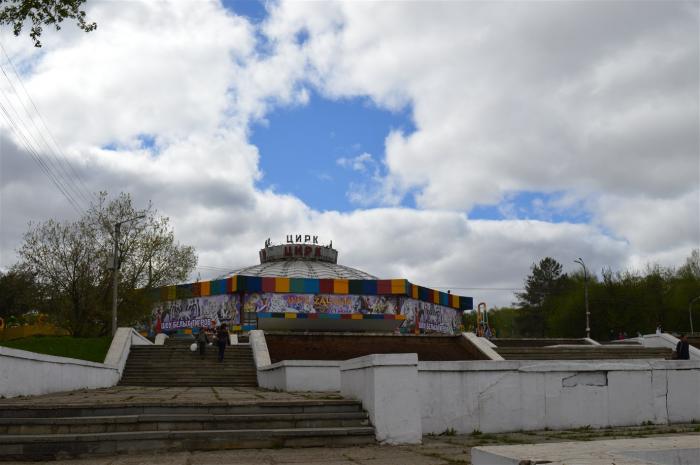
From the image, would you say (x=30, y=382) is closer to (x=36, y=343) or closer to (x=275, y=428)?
(x=275, y=428)

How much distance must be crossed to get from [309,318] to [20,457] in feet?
93.9

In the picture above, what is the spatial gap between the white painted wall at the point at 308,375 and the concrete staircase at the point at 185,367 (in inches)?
182

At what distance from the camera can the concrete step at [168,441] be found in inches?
320

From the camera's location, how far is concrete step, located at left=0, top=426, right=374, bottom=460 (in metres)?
8.12

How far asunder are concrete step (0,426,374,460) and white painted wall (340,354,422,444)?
0.29 m

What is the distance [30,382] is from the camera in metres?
14.6

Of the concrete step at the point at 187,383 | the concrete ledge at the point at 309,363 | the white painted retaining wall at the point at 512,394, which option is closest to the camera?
the white painted retaining wall at the point at 512,394

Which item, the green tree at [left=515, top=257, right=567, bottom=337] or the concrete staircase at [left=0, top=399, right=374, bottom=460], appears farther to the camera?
the green tree at [left=515, top=257, right=567, bottom=337]

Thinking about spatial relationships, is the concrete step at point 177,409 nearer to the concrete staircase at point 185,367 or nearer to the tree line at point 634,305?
the concrete staircase at point 185,367

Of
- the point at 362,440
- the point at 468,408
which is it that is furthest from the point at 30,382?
the point at 468,408

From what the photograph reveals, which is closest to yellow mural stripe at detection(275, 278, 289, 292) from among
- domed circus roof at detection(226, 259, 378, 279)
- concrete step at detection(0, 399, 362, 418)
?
domed circus roof at detection(226, 259, 378, 279)

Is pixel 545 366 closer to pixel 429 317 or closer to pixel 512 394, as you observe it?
pixel 512 394

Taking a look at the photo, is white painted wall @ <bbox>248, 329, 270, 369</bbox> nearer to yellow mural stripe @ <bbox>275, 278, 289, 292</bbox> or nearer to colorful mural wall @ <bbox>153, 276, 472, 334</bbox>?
colorful mural wall @ <bbox>153, 276, 472, 334</bbox>

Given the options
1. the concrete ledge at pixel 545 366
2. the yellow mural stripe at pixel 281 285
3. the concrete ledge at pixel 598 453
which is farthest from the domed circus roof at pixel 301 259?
the concrete ledge at pixel 598 453
